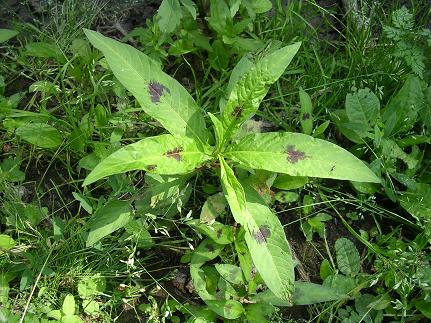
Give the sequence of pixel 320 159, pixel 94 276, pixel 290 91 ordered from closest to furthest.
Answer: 1. pixel 320 159
2. pixel 94 276
3. pixel 290 91

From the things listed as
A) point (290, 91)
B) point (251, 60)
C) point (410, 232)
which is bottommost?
point (410, 232)

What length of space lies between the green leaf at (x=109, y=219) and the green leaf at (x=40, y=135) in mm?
529

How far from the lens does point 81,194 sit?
103 inches

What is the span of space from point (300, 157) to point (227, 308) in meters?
0.74

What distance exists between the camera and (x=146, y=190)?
7.93 ft

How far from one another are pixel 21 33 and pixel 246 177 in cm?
157

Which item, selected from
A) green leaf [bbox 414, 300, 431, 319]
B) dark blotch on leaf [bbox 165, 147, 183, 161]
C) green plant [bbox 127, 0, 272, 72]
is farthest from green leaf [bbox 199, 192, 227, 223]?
green leaf [bbox 414, 300, 431, 319]

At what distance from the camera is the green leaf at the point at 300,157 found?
2129 mm

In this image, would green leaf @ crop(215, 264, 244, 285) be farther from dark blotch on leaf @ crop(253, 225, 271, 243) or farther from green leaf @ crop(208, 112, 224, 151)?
green leaf @ crop(208, 112, 224, 151)

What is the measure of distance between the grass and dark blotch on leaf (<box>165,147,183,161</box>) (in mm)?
295

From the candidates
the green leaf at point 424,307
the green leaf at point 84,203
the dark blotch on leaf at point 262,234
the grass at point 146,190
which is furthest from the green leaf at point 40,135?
the green leaf at point 424,307

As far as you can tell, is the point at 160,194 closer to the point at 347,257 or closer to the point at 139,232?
the point at 139,232

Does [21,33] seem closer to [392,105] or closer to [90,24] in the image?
[90,24]

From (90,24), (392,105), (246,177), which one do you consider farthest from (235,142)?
(90,24)
